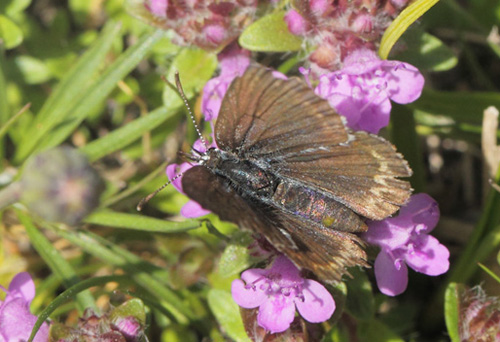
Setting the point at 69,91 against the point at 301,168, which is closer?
the point at 301,168

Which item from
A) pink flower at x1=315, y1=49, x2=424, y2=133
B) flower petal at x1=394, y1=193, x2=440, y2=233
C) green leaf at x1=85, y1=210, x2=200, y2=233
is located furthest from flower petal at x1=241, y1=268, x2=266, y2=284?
pink flower at x1=315, y1=49, x2=424, y2=133

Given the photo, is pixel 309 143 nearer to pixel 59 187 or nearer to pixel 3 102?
pixel 59 187

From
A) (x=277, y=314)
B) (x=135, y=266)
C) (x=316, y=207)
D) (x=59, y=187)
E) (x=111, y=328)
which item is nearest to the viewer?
(x=59, y=187)

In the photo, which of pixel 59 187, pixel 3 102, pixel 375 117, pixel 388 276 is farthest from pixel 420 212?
pixel 3 102

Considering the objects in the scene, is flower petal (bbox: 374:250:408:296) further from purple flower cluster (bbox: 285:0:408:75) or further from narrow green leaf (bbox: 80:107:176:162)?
narrow green leaf (bbox: 80:107:176:162)

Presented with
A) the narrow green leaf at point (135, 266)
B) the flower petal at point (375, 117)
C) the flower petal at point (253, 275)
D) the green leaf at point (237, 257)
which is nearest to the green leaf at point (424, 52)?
the flower petal at point (375, 117)

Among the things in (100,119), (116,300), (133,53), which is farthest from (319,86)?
(100,119)
